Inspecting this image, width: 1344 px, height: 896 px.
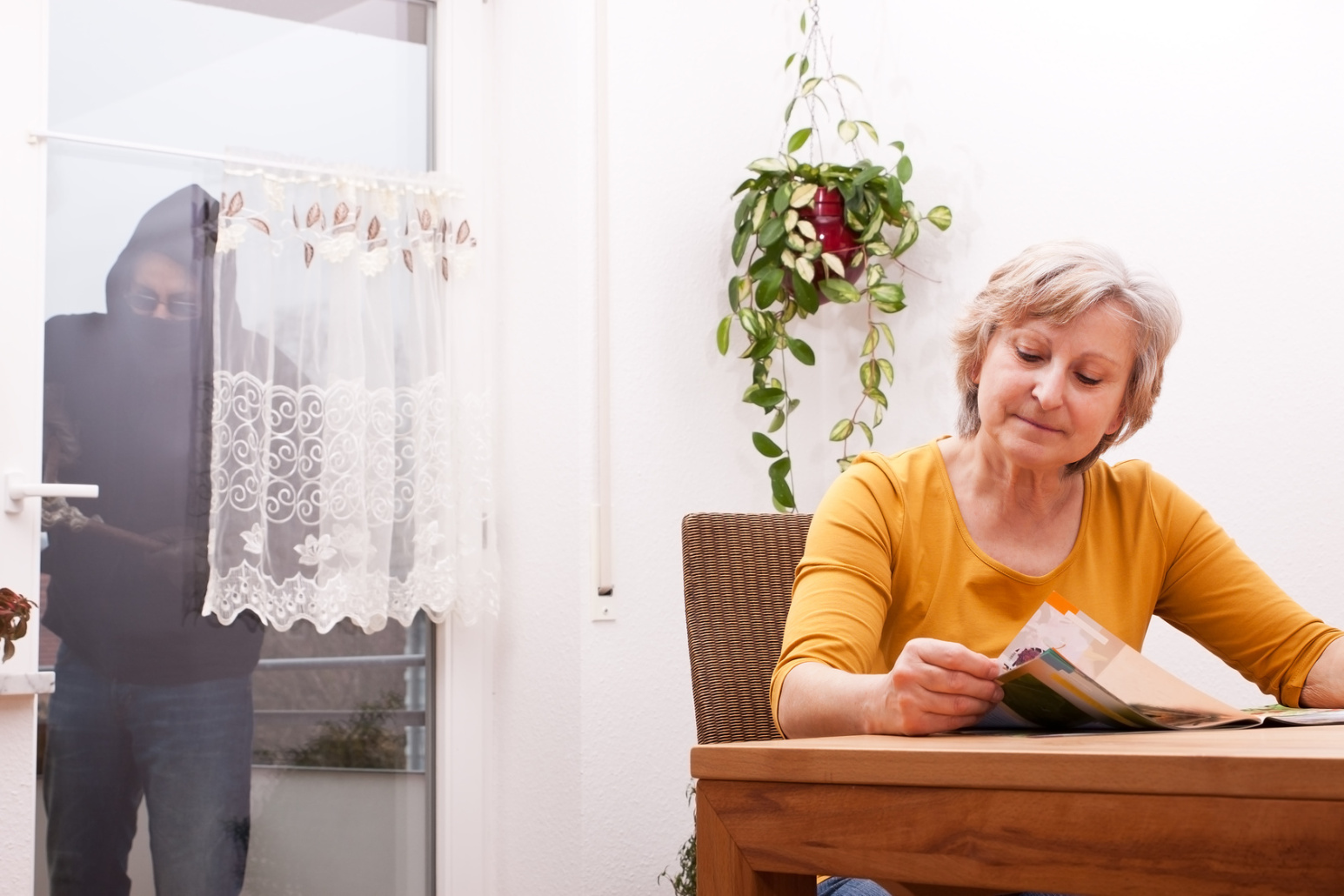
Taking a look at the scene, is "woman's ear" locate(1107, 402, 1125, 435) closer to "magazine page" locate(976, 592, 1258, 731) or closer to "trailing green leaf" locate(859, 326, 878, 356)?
"magazine page" locate(976, 592, 1258, 731)

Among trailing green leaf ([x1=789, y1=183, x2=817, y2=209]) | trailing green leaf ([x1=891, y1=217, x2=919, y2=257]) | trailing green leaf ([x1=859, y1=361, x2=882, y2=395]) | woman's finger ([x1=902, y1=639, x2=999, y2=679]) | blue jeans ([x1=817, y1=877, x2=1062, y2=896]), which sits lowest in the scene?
blue jeans ([x1=817, y1=877, x2=1062, y2=896])

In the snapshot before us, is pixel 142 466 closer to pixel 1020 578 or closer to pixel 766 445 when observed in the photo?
pixel 766 445

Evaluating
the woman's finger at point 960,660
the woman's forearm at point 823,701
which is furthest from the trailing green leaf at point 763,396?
the woman's finger at point 960,660

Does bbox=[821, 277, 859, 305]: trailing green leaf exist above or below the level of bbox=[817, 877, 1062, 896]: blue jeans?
above

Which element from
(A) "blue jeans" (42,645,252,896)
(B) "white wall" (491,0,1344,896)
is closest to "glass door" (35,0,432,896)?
(A) "blue jeans" (42,645,252,896)

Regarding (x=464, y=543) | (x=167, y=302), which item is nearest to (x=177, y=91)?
(x=167, y=302)

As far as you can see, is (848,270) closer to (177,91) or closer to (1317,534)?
(1317,534)

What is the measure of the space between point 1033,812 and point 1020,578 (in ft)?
2.33

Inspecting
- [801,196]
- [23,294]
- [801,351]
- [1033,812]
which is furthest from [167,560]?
[1033,812]

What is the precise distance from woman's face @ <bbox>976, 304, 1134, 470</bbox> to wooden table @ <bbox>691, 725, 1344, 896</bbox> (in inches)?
21.7

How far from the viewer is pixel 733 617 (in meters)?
1.45

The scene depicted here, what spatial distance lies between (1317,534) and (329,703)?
6.20ft

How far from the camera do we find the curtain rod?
2273 mm

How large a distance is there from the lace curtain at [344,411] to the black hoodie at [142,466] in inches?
2.8
